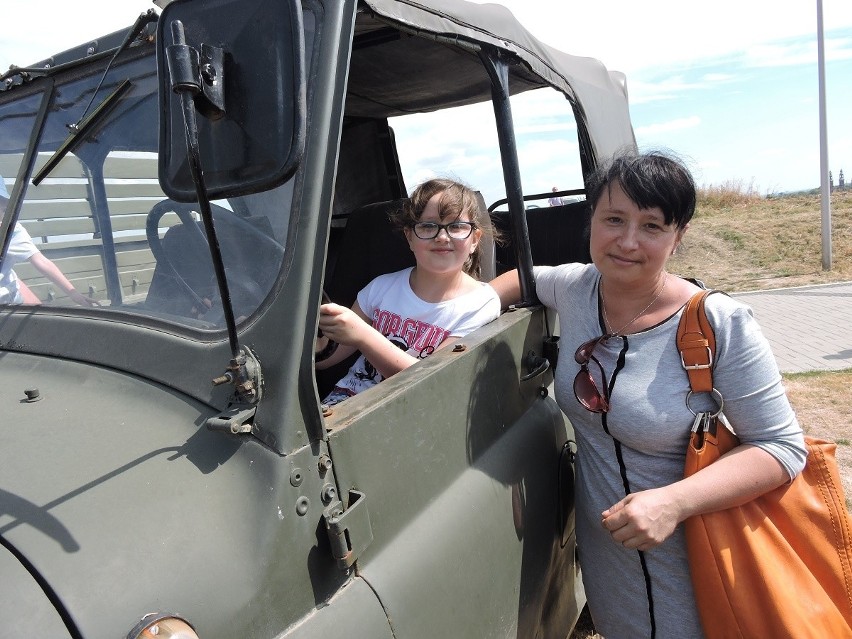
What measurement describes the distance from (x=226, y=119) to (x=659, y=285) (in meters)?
1.28

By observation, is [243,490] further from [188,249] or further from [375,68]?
[375,68]

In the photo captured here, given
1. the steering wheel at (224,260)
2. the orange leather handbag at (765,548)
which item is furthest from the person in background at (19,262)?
the orange leather handbag at (765,548)

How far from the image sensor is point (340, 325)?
5.67 ft

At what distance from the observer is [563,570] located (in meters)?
2.24

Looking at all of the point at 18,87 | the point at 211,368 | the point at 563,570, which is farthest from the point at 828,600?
the point at 18,87

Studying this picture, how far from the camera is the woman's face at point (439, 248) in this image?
2.28 metres

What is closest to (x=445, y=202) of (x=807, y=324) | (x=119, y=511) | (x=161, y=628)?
(x=119, y=511)

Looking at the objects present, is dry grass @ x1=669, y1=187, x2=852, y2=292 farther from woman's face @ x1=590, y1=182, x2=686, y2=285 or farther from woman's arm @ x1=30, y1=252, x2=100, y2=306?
woman's arm @ x1=30, y1=252, x2=100, y2=306

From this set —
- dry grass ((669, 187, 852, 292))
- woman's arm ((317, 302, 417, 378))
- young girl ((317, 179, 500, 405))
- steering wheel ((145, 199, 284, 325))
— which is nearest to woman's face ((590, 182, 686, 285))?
young girl ((317, 179, 500, 405))

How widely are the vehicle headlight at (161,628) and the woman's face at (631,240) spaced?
1.36 meters

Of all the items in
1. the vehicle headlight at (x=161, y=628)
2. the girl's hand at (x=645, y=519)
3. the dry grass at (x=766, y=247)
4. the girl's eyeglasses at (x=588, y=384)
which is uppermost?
the vehicle headlight at (x=161, y=628)

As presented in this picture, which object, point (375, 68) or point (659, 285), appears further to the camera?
point (375, 68)

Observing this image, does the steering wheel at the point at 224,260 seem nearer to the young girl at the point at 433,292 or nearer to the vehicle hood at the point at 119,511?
the vehicle hood at the point at 119,511

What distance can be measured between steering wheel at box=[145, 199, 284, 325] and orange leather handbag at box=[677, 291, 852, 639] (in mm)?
1069
